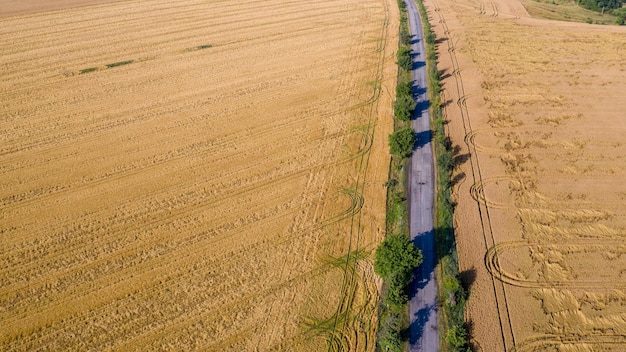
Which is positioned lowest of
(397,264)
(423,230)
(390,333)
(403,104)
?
(390,333)

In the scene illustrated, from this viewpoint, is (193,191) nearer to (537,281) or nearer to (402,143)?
(402,143)

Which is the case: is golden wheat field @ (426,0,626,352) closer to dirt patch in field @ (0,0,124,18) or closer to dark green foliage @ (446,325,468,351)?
dark green foliage @ (446,325,468,351)

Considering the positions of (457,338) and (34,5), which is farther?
(34,5)

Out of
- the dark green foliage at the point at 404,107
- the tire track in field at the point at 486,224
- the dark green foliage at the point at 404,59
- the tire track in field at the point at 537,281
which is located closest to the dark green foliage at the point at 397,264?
the tire track in field at the point at 486,224

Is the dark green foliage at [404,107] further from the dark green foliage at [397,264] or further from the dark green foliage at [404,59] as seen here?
the dark green foliage at [397,264]

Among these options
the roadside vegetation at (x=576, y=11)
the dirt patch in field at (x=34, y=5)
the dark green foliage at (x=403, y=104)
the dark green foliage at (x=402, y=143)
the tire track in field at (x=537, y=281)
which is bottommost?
the tire track in field at (x=537, y=281)

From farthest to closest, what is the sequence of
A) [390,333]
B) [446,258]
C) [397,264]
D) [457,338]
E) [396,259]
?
[446,258]
[396,259]
[397,264]
[390,333]
[457,338]

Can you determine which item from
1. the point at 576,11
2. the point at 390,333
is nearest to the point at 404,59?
the point at 390,333
